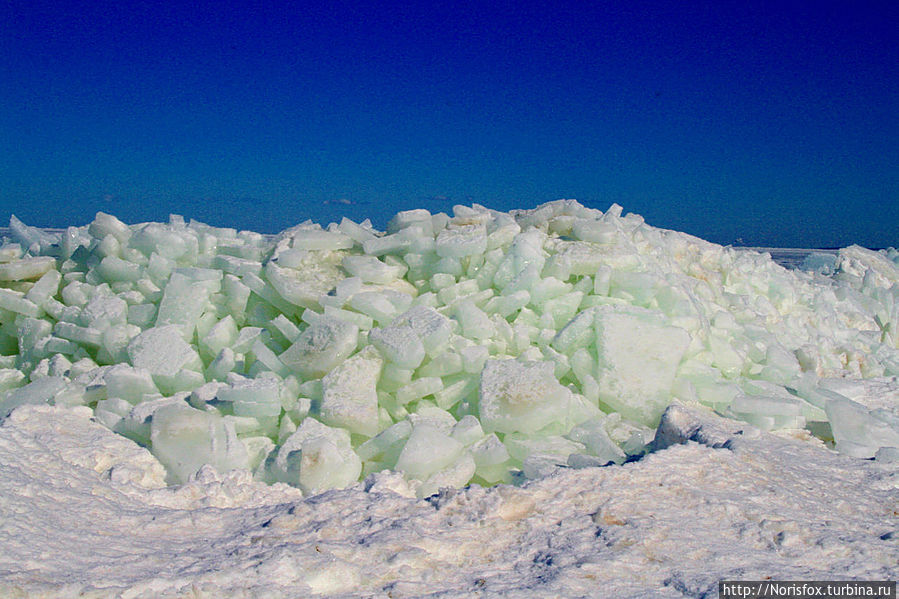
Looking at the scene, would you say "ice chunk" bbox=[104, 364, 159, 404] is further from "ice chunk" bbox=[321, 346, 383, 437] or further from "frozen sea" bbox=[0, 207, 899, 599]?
"ice chunk" bbox=[321, 346, 383, 437]

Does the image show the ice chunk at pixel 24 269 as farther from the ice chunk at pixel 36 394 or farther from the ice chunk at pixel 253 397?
the ice chunk at pixel 253 397

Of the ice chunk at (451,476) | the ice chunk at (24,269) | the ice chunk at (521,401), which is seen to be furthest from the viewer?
the ice chunk at (24,269)

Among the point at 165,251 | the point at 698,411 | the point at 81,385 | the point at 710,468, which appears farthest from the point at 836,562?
the point at 165,251

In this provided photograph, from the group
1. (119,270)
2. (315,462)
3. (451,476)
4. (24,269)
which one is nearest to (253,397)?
(315,462)

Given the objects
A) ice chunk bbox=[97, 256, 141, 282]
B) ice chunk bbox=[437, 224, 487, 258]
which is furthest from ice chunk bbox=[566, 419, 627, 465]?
ice chunk bbox=[97, 256, 141, 282]

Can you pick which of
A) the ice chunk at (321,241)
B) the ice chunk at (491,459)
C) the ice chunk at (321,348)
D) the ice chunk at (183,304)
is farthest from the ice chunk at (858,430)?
the ice chunk at (183,304)

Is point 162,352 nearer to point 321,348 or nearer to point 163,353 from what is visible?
point 163,353

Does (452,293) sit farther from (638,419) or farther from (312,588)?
(312,588)
